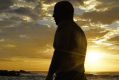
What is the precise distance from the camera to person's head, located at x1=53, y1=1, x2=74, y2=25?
525 cm

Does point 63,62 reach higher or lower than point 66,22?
lower

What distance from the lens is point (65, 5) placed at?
526 centimetres

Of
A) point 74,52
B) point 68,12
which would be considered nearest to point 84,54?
point 74,52

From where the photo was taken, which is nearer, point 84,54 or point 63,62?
point 63,62

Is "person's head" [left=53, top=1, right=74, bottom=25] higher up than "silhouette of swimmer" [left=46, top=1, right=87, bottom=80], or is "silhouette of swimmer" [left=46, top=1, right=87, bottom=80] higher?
"person's head" [left=53, top=1, right=74, bottom=25]

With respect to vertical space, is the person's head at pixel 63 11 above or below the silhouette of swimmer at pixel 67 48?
above

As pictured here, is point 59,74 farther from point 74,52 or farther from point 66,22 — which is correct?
point 66,22

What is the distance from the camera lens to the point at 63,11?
529 cm

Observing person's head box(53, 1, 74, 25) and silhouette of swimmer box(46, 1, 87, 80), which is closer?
silhouette of swimmer box(46, 1, 87, 80)

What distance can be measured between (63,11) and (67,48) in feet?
1.98

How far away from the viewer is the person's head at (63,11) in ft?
17.2

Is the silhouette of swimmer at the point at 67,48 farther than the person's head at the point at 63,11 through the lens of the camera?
No

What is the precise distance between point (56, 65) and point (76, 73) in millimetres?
318

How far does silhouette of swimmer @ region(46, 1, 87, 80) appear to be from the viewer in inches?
196
